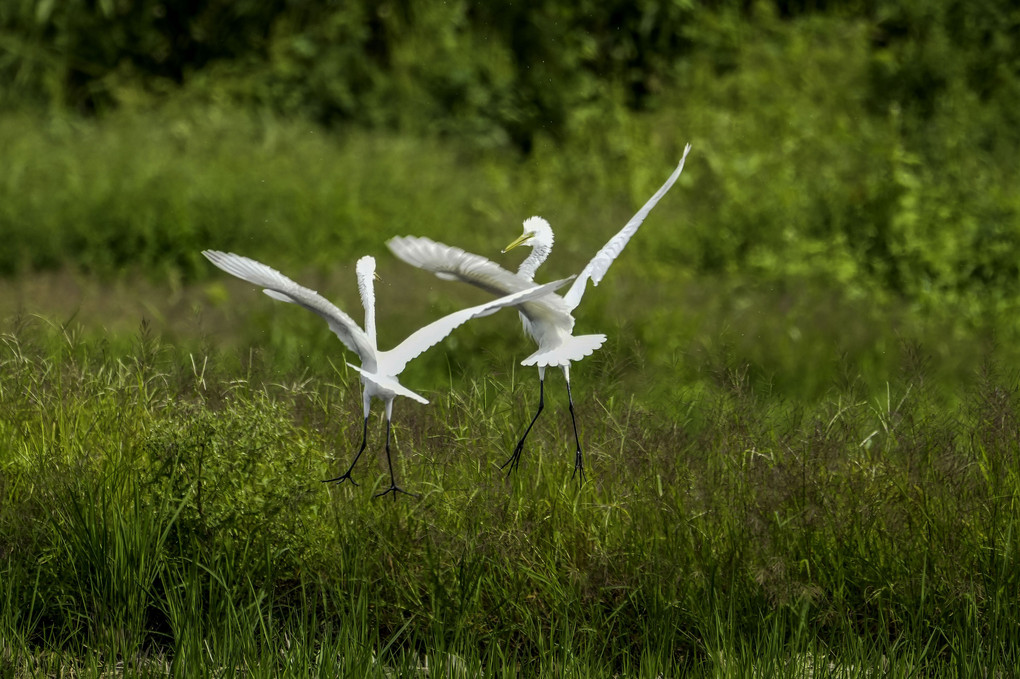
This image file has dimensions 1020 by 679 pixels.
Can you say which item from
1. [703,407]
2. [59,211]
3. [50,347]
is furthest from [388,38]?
[703,407]

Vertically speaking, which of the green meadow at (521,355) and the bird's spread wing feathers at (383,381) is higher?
the bird's spread wing feathers at (383,381)

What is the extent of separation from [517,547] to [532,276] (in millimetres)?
964

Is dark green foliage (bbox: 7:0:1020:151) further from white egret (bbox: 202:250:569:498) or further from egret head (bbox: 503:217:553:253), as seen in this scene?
white egret (bbox: 202:250:569:498)

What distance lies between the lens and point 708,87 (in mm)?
8961

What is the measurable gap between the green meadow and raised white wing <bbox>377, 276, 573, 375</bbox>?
2.85 feet

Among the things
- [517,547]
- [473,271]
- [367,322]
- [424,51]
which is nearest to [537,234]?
[473,271]

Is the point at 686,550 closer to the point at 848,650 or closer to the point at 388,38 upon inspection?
the point at 848,650

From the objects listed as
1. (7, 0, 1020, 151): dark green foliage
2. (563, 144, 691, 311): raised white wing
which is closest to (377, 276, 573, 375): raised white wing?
(563, 144, 691, 311): raised white wing

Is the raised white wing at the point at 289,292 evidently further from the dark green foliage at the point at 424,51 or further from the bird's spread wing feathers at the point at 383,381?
the dark green foliage at the point at 424,51

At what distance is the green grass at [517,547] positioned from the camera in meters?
2.95

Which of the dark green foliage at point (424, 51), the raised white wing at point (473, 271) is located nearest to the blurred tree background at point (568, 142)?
the dark green foliage at point (424, 51)

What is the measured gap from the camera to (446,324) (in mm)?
2068

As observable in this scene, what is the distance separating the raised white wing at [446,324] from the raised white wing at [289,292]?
3.3 inches

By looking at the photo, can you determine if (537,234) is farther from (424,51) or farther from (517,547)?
(424,51)
